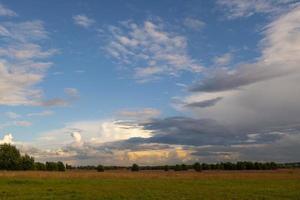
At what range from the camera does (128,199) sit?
34.3 m

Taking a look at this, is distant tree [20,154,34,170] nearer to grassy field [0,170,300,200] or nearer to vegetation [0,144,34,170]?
vegetation [0,144,34,170]

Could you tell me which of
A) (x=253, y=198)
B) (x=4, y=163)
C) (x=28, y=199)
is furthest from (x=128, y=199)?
(x=4, y=163)

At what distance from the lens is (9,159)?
429 feet

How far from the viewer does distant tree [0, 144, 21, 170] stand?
130500 millimetres

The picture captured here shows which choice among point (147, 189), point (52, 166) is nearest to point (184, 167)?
point (52, 166)

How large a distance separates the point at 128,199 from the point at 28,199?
781cm

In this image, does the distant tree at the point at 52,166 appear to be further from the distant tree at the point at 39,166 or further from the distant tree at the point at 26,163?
the distant tree at the point at 26,163

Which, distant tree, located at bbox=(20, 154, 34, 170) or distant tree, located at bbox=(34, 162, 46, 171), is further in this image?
distant tree, located at bbox=(34, 162, 46, 171)

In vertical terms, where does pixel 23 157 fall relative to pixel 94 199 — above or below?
above

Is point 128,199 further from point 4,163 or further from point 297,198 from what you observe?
point 4,163

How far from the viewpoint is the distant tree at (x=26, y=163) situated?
132m

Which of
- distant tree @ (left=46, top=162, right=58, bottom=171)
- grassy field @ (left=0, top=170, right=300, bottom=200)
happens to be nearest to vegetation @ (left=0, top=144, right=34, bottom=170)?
distant tree @ (left=46, top=162, right=58, bottom=171)

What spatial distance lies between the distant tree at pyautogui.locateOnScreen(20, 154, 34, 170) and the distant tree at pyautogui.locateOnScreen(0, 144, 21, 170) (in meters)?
1.24

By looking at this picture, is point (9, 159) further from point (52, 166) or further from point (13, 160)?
point (52, 166)
